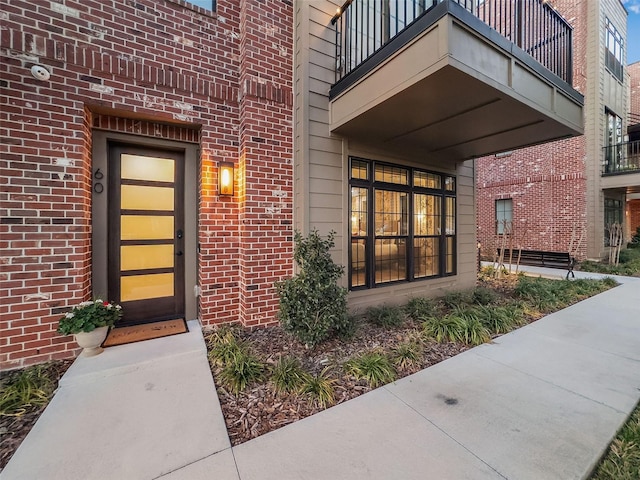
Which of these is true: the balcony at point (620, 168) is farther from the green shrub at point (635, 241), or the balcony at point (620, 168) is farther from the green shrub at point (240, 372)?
the green shrub at point (240, 372)

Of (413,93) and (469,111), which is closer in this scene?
(413,93)

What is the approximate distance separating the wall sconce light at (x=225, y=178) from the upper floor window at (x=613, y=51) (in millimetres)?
13391

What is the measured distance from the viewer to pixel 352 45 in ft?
12.7

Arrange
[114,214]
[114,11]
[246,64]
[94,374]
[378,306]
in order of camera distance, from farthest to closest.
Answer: [378,306] → [246,64] → [114,214] → [114,11] → [94,374]

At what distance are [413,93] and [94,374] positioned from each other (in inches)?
154

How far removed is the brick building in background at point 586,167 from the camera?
8.84 meters

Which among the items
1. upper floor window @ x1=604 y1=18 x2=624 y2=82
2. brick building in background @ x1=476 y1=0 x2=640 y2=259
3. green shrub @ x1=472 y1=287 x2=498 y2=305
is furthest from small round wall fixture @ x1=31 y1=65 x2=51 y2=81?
upper floor window @ x1=604 y1=18 x2=624 y2=82

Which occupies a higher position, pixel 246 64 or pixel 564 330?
pixel 246 64

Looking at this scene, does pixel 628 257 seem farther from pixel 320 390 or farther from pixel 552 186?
pixel 320 390

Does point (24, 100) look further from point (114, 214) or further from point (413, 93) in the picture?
point (413, 93)

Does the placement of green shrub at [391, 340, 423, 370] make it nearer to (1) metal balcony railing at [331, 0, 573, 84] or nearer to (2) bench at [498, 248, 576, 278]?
(1) metal balcony railing at [331, 0, 573, 84]

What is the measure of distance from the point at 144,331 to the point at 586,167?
12.6m

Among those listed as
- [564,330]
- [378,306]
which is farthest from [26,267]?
[564,330]

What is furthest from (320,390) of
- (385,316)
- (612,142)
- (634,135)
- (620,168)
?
(634,135)
